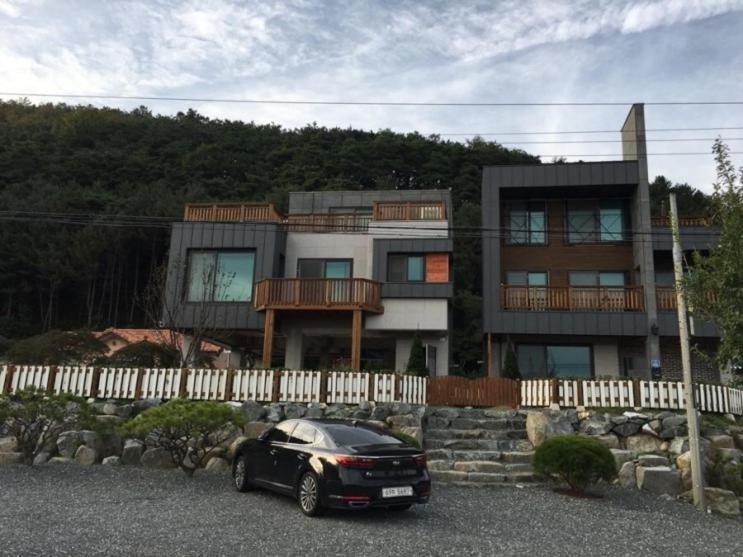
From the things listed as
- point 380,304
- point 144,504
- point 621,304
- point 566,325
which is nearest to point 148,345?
point 380,304

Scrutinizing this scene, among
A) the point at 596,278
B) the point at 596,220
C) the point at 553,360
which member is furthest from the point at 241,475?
the point at 596,220

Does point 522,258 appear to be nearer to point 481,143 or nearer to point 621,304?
point 621,304

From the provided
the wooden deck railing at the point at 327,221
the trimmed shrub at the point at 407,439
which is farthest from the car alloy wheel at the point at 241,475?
the wooden deck railing at the point at 327,221

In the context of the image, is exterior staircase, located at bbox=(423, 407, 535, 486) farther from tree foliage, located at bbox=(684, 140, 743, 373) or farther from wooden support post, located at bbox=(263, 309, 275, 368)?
wooden support post, located at bbox=(263, 309, 275, 368)

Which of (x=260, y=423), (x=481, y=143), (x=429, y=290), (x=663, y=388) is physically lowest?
(x=260, y=423)

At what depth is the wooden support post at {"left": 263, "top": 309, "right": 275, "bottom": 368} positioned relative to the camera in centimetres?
2011

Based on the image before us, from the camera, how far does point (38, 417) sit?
11992mm

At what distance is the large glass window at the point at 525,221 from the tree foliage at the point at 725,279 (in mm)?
13365

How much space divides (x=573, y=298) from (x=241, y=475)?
14.6 m

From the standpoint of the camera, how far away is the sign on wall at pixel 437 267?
22.3m

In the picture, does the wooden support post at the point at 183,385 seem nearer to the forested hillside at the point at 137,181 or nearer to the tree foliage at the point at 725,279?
the tree foliage at the point at 725,279

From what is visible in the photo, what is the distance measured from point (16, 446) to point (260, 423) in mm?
5473

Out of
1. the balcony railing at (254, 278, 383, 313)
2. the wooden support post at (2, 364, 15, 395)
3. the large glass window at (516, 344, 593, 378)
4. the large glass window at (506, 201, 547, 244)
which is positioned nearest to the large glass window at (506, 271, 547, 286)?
the large glass window at (506, 201, 547, 244)

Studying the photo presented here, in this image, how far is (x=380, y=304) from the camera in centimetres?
2152
